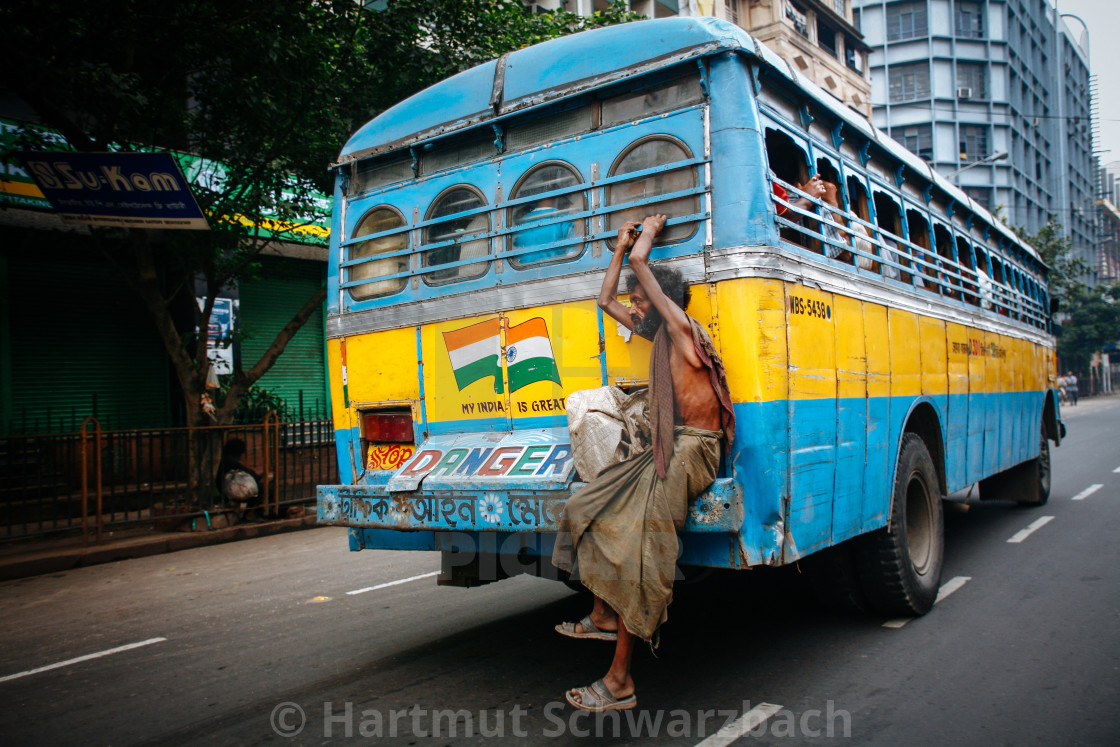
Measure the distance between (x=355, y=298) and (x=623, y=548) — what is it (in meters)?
2.57

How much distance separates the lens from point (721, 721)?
3.28m

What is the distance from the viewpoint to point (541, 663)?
13.5 feet

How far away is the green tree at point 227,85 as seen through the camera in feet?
26.4

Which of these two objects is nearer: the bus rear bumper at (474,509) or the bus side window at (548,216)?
the bus rear bumper at (474,509)

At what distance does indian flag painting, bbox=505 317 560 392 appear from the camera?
12.8 feet

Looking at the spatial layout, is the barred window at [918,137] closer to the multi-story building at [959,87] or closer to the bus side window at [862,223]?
the multi-story building at [959,87]

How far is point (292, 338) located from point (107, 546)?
19.4 ft

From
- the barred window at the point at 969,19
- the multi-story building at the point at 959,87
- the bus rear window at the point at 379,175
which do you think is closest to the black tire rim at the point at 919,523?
the bus rear window at the point at 379,175

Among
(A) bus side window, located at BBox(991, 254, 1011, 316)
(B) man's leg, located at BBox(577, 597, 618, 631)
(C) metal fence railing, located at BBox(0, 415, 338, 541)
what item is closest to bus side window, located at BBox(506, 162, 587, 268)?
(B) man's leg, located at BBox(577, 597, 618, 631)

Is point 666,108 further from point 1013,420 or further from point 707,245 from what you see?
point 1013,420

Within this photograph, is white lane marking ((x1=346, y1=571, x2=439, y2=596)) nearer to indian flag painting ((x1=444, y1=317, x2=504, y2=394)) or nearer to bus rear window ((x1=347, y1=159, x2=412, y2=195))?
indian flag painting ((x1=444, y1=317, x2=504, y2=394))

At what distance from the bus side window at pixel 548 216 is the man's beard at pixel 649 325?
22.7 inches

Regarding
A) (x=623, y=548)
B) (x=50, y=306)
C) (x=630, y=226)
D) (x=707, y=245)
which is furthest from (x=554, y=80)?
(x=50, y=306)

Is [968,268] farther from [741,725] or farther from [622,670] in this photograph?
[622,670]
